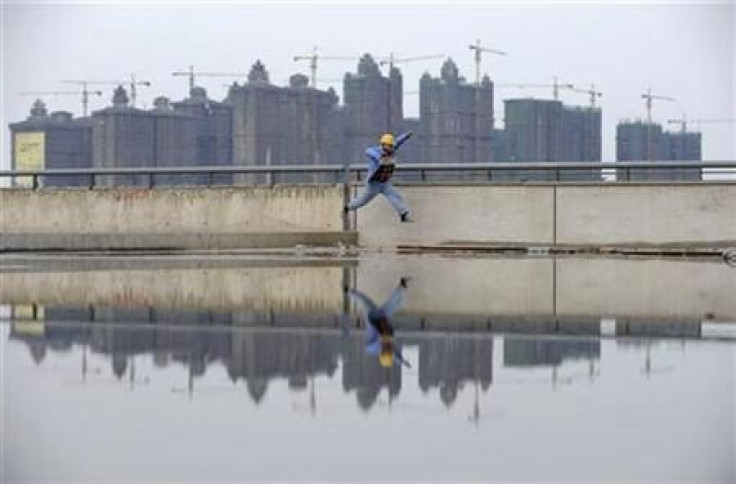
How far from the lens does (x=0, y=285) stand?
12.4 meters

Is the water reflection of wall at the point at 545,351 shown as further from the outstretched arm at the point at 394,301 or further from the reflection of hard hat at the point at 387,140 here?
the reflection of hard hat at the point at 387,140

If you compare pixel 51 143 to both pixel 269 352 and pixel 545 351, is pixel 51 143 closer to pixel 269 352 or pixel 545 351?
pixel 269 352

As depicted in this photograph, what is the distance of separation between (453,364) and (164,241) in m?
13.1

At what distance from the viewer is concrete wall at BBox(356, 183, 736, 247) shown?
17.5 meters

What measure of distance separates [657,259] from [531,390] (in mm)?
11374

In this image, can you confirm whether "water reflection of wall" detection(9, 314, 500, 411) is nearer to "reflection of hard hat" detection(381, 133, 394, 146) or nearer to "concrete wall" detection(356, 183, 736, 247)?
"reflection of hard hat" detection(381, 133, 394, 146)

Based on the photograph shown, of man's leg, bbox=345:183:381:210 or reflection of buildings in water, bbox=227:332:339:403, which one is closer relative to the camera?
reflection of buildings in water, bbox=227:332:339:403

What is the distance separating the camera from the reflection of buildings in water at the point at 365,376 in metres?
5.64

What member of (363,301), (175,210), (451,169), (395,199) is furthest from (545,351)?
(175,210)

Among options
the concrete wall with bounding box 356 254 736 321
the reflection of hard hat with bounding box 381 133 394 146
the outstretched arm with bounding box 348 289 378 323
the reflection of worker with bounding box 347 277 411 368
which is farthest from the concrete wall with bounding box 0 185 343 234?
the outstretched arm with bounding box 348 289 378 323

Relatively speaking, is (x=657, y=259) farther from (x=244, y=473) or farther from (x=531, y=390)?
(x=244, y=473)

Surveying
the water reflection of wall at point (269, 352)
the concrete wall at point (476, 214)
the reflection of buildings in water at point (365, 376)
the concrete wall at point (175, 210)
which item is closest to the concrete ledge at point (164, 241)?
the concrete wall at point (175, 210)

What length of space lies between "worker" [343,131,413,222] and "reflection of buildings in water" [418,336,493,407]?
9765 millimetres

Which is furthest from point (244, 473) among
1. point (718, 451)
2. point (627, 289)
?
point (627, 289)
